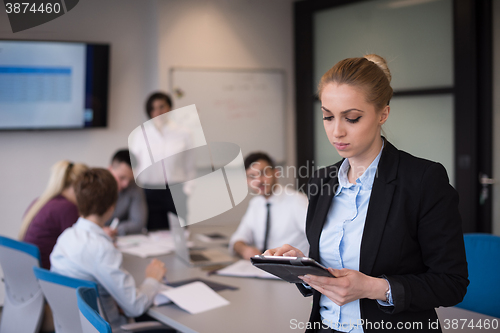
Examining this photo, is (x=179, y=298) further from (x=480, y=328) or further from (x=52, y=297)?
(x=480, y=328)

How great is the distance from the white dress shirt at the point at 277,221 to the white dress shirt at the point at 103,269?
0.89 m

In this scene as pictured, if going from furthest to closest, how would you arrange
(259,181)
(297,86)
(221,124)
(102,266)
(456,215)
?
(297,86)
(221,124)
(259,181)
(102,266)
(456,215)

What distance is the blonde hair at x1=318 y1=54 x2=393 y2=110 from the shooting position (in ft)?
3.53

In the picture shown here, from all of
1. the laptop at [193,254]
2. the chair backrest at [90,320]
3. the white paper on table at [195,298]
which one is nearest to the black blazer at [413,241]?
the chair backrest at [90,320]

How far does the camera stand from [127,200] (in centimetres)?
338

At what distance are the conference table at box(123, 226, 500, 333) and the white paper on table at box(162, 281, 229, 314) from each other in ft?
0.09

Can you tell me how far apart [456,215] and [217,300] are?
3.77 ft

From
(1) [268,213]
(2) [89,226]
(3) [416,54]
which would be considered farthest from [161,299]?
(3) [416,54]

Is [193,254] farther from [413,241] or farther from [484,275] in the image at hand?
[413,241]

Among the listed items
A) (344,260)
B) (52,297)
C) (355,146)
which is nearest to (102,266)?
(52,297)

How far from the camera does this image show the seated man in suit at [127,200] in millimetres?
3297

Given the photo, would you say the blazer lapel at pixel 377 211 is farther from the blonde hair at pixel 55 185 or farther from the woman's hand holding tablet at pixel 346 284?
the blonde hair at pixel 55 185

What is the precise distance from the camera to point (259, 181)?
2850 millimetres

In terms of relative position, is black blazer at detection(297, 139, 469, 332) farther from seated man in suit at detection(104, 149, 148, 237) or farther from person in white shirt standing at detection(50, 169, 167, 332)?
seated man in suit at detection(104, 149, 148, 237)
